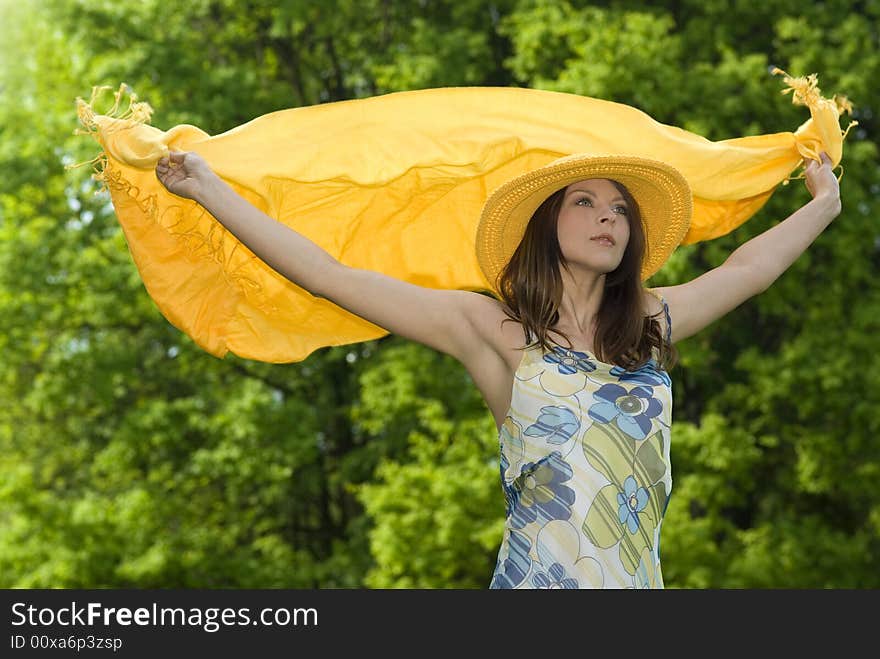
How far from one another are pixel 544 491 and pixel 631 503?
7.1 inches

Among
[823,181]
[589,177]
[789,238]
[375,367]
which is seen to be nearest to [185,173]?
[589,177]

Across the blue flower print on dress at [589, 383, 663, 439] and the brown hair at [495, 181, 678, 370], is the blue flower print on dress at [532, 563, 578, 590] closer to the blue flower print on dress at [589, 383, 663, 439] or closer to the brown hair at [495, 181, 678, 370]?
the blue flower print on dress at [589, 383, 663, 439]

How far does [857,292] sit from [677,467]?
2.72 meters

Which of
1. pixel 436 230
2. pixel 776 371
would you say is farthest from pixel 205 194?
pixel 776 371

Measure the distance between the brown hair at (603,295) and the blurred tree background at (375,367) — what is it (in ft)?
30.5

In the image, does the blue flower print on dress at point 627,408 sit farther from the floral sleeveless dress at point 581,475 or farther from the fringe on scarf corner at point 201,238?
the fringe on scarf corner at point 201,238

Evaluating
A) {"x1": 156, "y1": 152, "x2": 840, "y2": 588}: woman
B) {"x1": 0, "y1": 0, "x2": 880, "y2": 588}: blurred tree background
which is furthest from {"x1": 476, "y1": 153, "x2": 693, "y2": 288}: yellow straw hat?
{"x1": 0, "y1": 0, "x2": 880, "y2": 588}: blurred tree background

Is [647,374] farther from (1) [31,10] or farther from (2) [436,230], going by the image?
(1) [31,10]

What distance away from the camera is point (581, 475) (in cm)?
247

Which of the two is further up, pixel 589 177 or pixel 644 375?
pixel 589 177

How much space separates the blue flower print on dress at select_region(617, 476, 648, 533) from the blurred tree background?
9.44m

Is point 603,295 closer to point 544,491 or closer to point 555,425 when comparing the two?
point 555,425

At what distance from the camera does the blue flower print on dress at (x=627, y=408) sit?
8.21 ft

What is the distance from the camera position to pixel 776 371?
1260cm
